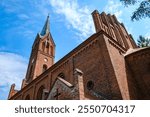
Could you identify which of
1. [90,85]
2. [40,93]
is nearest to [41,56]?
[40,93]

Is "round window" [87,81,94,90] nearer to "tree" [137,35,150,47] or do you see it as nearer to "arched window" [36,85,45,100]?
"arched window" [36,85,45,100]

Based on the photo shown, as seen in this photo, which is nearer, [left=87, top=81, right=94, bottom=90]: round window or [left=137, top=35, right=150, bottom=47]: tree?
[left=87, top=81, right=94, bottom=90]: round window

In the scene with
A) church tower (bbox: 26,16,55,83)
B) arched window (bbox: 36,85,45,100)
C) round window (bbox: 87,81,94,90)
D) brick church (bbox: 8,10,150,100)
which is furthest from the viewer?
church tower (bbox: 26,16,55,83)

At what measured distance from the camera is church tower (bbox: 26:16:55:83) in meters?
26.6

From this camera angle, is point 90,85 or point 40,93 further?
point 40,93

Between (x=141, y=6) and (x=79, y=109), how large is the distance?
585cm

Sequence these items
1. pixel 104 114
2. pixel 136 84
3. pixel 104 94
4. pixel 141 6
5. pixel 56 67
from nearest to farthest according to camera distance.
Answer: pixel 104 114 < pixel 141 6 < pixel 104 94 < pixel 136 84 < pixel 56 67

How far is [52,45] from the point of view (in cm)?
3344

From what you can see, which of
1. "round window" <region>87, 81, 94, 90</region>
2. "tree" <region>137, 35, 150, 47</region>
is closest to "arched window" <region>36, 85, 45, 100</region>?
"round window" <region>87, 81, 94, 90</region>

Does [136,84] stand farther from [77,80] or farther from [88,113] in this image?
[88,113]

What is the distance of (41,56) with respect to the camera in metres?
29.0

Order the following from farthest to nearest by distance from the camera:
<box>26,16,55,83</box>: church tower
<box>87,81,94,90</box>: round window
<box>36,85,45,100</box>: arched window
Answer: <box>26,16,55,83</box>: church tower
<box>36,85,45,100</box>: arched window
<box>87,81,94,90</box>: round window

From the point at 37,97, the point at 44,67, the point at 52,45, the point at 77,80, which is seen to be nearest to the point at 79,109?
the point at 77,80

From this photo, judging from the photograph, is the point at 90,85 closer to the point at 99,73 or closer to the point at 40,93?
the point at 99,73
